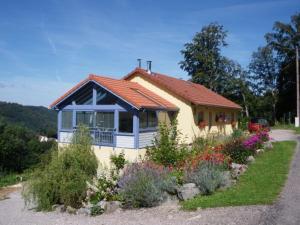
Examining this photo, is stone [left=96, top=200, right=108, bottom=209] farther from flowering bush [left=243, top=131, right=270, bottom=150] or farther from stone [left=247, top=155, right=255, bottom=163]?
flowering bush [left=243, top=131, right=270, bottom=150]

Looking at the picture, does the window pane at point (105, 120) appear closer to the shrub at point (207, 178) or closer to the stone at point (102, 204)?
the stone at point (102, 204)

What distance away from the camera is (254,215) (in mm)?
8297

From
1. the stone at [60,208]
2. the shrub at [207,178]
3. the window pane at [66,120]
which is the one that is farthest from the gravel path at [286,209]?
the window pane at [66,120]

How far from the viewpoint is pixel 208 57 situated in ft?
156

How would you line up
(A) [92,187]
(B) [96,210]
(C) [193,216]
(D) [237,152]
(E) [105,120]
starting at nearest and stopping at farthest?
(C) [193,216]
(B) [96,210]
(A) [92,187]
(D) [237,152]
(E) [105,120]

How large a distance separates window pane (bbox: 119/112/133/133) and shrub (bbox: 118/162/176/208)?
6.51 metres

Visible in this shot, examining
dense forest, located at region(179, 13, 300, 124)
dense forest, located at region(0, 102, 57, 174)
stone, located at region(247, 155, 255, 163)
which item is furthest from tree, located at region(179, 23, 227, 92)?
stone, located at region(247, 155, 255, 163)

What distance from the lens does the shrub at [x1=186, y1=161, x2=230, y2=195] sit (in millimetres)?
10762

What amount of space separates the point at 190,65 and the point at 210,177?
39.6 metres

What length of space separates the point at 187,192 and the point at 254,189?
194 cm

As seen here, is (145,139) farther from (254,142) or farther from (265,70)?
(265,70)

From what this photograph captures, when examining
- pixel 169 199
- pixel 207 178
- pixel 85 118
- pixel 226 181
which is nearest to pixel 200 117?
pixel 85 118

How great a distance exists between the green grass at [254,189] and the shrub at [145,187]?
0.89m

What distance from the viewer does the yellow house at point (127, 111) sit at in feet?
59.1
